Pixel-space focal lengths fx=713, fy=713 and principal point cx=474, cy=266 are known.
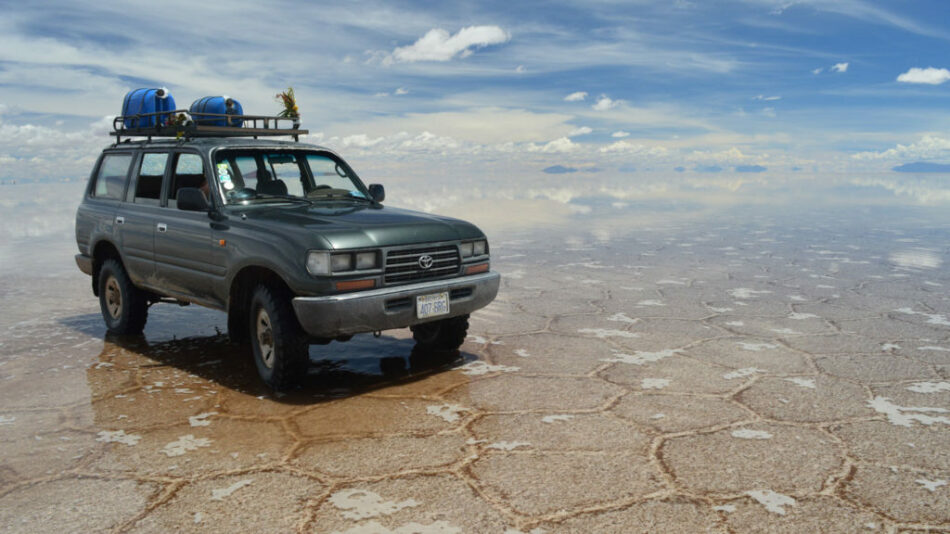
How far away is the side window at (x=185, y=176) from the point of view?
5785mm

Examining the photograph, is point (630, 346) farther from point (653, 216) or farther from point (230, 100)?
point (653, 216)

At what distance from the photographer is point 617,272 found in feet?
34.4

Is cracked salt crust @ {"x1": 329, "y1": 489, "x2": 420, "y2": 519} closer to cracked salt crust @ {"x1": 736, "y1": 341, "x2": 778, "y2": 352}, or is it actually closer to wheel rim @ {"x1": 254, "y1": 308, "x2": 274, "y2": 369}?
wheel rim @ {"x1": 254, "y1": 308, "x2": 274, "y2": 369}

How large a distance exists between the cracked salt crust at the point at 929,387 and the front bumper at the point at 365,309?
3162 mm

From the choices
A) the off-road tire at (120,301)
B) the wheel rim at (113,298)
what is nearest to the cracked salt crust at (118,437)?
the off-road tire at (120,301)

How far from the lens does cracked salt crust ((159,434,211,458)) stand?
3859mm

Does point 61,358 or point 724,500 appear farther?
point 61,358

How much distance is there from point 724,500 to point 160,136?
5503 mm


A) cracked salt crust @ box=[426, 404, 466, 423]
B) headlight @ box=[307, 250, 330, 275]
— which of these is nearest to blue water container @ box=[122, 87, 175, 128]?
headlight @ box=[307, 250, 330, 275]

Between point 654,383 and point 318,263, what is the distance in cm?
245

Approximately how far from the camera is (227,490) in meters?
3.36

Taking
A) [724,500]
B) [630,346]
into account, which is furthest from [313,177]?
[724,500]

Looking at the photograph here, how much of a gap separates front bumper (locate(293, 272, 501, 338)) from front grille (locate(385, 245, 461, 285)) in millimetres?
67

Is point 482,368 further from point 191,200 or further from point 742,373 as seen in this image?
point 191,200
